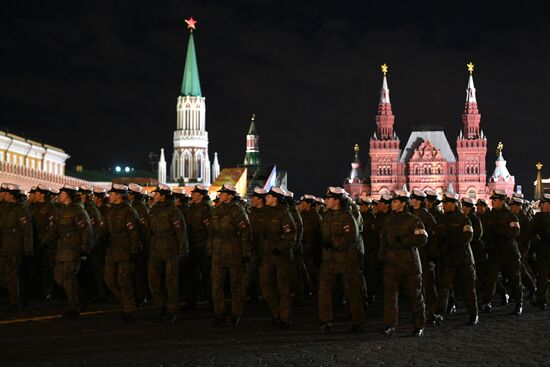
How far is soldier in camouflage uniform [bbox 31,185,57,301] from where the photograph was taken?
53.8 ft

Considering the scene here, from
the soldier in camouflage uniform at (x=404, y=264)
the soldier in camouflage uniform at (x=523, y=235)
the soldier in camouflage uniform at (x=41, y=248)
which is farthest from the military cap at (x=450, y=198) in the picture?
the soldier in camouflage uniform at (x=41, y=248)

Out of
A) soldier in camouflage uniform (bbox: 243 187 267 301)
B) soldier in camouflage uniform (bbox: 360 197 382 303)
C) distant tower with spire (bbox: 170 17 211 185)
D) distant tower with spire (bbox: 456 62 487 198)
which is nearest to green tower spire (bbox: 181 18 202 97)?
distant tower with spire (bbox: 170 17 211 185)

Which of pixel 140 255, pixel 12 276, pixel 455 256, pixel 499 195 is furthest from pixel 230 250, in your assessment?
pixel 499 195

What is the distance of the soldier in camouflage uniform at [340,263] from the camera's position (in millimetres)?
11695

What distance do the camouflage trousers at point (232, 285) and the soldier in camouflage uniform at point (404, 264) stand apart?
2431 millimetres

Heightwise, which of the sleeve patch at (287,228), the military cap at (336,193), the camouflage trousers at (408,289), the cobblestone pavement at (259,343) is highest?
the military cap at (336,193)

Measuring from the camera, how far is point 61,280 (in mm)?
13242

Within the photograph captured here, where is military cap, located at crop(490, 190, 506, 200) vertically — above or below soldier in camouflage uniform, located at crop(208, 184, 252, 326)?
above

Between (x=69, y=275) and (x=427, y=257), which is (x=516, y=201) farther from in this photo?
(x=69, y=275)

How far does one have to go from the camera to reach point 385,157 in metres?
118

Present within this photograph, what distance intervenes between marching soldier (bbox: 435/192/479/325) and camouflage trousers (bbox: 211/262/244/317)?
332cm

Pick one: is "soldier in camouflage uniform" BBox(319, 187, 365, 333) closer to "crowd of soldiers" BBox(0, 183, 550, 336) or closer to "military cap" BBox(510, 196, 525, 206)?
"crowd of soldiers" BBox(0, 183, 550, 336)

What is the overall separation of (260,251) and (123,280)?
2363 mm

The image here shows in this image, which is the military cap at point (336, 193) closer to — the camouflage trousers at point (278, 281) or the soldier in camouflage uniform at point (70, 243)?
the camouflage trousers at point (278, 281)
